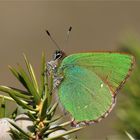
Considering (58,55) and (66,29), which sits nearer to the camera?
(58,55)

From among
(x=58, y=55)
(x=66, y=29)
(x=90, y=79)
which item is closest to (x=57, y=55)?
(x=58, y=55)

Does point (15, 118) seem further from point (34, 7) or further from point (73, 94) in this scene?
point (34, 7)

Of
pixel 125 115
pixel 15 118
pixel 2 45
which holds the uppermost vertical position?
pixel 15 118

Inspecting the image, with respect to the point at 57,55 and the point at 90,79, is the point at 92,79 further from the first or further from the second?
the point at 57,55

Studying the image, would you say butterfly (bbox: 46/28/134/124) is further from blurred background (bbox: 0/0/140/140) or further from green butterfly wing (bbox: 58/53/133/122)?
blurred background (bbox: 0/0/140/140)

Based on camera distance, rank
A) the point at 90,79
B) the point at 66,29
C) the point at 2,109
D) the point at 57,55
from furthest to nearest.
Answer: the point at 66,29 < the point at 90,79 < the point at 57,55 < the point at 2,109

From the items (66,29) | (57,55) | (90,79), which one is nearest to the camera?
(57,55)

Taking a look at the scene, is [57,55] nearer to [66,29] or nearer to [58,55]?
[58,55]

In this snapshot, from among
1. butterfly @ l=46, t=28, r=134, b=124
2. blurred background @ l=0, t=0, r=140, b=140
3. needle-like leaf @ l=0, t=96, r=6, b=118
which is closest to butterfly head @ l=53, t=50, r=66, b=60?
butterfly @ l=46, t=28, r=134, b=124

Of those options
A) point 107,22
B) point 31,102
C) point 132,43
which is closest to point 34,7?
point 107,22
